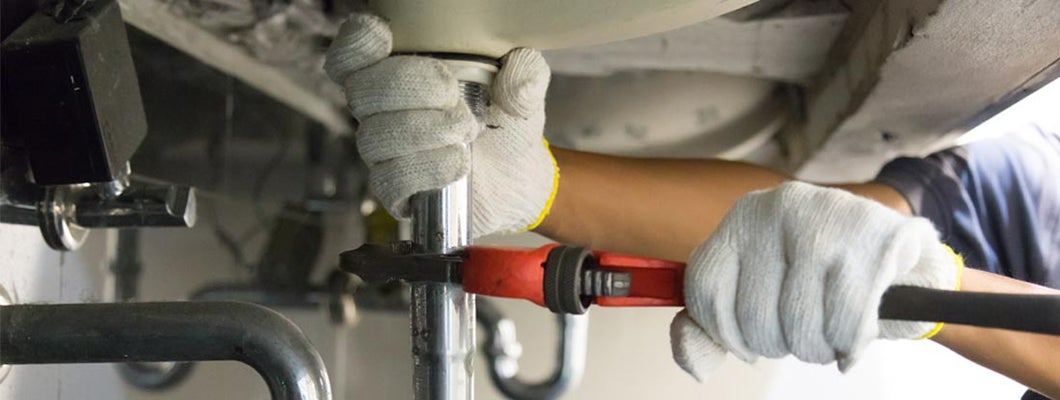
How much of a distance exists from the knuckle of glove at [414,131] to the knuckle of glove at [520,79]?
3 cm

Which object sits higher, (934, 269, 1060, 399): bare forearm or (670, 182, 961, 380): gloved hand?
(670, 182, 961, 380): gloved hand

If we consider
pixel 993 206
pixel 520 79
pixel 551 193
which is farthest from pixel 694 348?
pixel 993 206

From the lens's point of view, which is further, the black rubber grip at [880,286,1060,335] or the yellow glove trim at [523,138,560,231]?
the yellow glove trim at [523,138,560,231]

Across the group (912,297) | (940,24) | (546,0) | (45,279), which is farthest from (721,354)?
(45,279)

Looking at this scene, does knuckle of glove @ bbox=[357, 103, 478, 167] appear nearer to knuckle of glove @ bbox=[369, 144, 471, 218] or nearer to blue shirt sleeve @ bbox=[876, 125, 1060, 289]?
knuckle of glove @ bbox=[369, 144, 471, 218]

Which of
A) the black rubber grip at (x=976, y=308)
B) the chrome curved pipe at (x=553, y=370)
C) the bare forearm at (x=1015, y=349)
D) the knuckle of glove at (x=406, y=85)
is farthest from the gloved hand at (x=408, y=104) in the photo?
the chrome curved pipe at (x=553, y=370)

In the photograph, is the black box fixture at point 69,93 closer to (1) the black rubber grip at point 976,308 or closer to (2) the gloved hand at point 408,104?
(2) the gloved hand at point 408,104

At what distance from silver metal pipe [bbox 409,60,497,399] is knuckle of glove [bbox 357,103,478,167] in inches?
1.0

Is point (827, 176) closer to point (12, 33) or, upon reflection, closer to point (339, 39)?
point (339, 39)

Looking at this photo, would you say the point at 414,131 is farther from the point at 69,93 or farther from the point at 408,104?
the point at 69,93

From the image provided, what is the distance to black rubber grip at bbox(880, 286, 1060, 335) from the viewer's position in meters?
0.27

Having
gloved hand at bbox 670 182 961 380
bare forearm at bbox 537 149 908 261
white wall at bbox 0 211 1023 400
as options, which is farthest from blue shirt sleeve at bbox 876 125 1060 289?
gloved hand at bbox 670 182 961 380

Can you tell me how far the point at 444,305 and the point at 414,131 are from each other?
0.29ft

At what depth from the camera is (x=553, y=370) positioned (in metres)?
1.02
